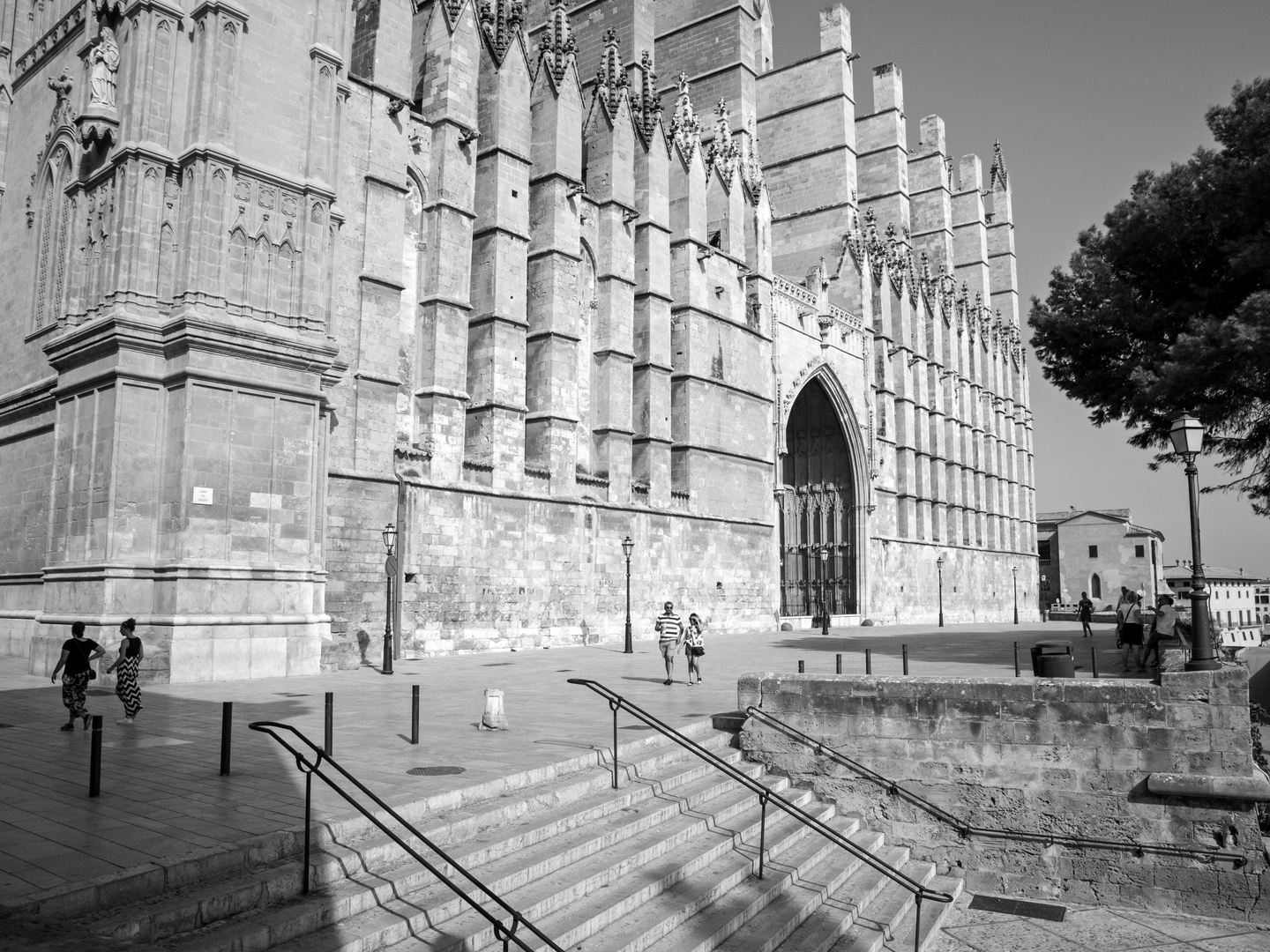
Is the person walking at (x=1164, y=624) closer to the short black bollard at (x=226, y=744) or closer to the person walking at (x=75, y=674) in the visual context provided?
the short black bollard at (x=226, y=744)

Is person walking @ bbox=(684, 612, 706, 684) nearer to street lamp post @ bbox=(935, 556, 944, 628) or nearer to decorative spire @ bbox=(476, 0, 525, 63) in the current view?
decorative spire @ bbox=(476, 0, 525, 63)

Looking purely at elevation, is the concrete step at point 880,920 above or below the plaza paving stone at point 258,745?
below

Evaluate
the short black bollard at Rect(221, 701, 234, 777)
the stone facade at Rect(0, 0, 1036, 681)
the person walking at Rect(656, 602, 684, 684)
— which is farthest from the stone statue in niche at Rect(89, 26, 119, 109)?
the person walking at Rect(656, 602, 684, 684)

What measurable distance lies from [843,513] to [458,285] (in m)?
24.4

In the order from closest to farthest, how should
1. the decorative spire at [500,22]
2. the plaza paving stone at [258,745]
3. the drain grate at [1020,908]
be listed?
the plaza paving stone at [258,745], the drain grate at [1020,908], the decorative spire at [500,22]

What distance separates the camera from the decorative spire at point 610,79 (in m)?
29.5

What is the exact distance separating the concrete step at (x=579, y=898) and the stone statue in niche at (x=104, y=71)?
14929mm

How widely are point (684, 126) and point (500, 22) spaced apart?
9.04m

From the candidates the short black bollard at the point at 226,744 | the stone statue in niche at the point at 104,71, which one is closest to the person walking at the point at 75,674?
the short black bollard at the point at 226,744

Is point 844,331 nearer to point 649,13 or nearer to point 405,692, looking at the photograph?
point 649,13

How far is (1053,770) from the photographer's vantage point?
35.1ft

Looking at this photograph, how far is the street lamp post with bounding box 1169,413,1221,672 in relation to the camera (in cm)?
1038

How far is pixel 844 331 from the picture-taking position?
42000 millimetres

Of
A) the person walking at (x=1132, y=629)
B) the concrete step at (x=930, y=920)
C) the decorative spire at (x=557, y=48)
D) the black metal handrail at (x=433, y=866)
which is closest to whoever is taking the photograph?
the black metal handrail at (x=433, y=866)
